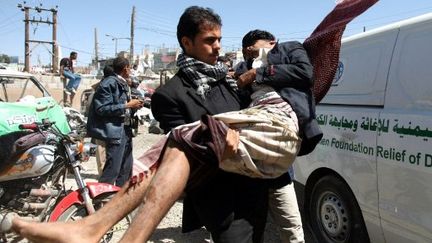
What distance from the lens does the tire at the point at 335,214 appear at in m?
3.62

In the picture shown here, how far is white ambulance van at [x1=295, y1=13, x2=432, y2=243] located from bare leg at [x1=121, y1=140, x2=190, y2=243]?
1771mm

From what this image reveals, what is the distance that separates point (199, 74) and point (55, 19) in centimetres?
3429

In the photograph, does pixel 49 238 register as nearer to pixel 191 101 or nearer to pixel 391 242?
pixel 191 101

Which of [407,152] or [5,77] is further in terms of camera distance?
[5,77]

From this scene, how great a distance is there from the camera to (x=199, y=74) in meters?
2.10

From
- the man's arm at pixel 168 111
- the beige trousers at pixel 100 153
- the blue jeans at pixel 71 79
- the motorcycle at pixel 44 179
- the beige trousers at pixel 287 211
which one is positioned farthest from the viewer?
the blue jeans at pixel 71 79

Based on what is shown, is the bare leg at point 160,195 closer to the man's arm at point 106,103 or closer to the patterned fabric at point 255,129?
the patterned fabric at point 255,129

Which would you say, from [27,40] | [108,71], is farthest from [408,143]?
[27,40]

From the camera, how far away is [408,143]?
298 centimetres

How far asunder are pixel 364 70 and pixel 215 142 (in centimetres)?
223

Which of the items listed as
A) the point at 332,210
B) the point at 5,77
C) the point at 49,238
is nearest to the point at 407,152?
the point at 332,210

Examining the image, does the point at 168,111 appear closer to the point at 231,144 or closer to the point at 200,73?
the point at 200,73

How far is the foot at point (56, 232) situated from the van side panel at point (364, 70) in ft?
7.76

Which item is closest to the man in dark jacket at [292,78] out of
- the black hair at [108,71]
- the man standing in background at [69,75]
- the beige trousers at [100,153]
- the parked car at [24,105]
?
the parked car at [24,105]
